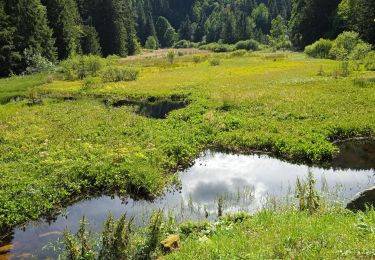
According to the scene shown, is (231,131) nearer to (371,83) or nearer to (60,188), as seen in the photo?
(60,188)

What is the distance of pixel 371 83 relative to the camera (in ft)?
106

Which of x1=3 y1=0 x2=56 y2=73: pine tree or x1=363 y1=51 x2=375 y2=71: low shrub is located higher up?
x1=3 y1=0 x2=56 y2=73: pine tree

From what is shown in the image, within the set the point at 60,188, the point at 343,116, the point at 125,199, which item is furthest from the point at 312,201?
the point at 343,116

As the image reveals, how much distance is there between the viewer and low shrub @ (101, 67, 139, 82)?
47.5 meters

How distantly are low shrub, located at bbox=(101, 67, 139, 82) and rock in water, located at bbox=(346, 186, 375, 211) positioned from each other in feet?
124

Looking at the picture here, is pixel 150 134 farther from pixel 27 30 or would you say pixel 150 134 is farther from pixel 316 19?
pixel 316 19

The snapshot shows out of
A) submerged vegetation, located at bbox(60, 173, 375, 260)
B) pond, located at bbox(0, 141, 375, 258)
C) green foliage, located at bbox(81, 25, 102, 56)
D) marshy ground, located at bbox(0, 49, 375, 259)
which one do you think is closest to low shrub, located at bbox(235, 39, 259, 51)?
green foliage, located at bbox(81, 25, 102, 56)

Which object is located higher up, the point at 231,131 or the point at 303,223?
the point at 303,223

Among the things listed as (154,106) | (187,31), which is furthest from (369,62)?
(187,31)

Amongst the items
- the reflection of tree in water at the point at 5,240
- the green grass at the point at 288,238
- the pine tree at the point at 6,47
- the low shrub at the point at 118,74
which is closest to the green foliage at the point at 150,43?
→ the pine tree at the point at 6,47

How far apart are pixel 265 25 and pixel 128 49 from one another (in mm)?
72076

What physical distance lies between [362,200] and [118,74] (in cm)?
3863

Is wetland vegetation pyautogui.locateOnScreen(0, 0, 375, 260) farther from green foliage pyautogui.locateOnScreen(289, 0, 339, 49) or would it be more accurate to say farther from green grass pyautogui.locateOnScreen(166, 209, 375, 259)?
green foliage pyautogui.locateOnScreen(289, 0, 339, 49)

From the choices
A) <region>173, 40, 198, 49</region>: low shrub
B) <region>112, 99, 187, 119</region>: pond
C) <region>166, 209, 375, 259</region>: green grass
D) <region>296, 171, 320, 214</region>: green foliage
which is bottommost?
<region>173, 40, 198, 49</region>: low shrub
